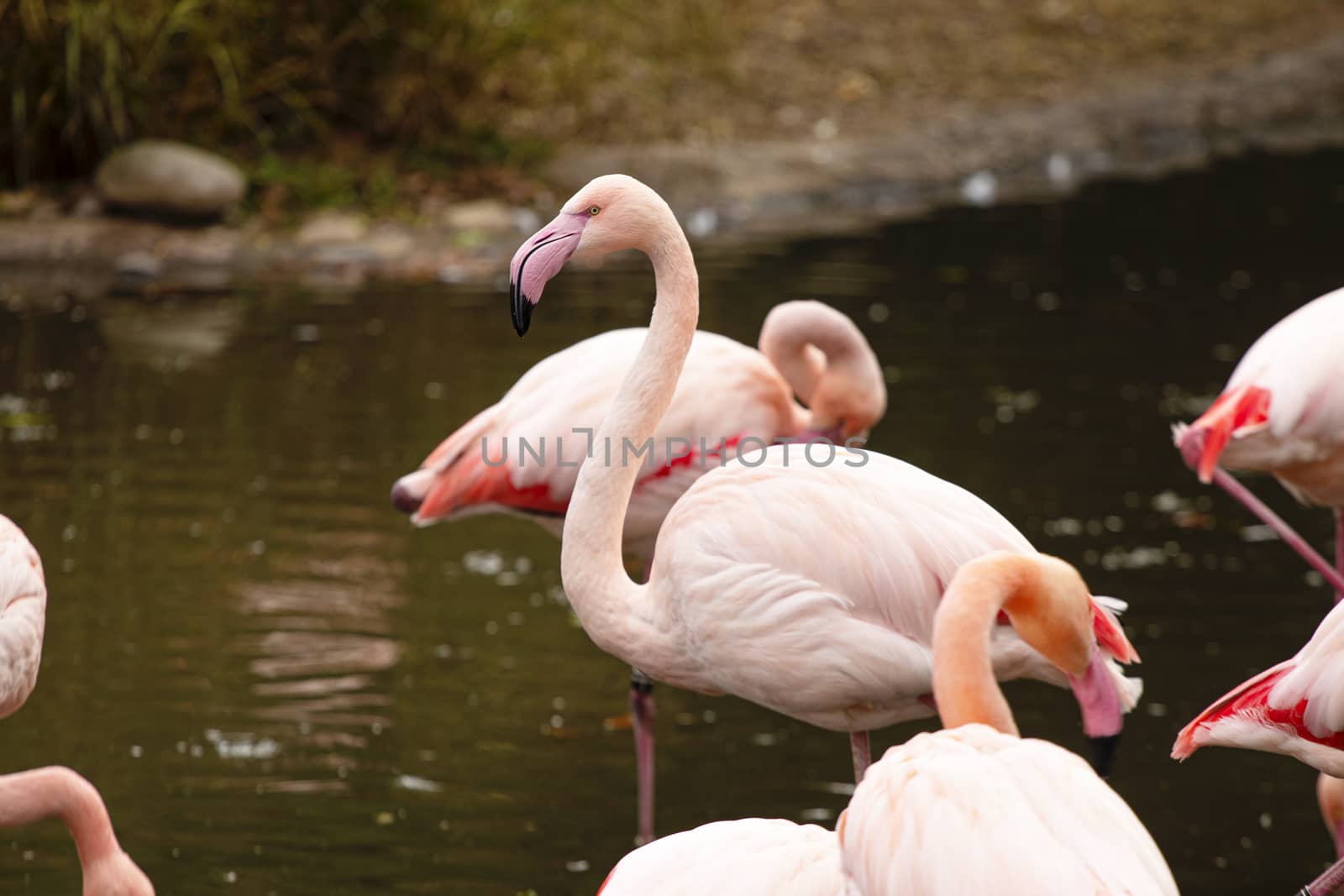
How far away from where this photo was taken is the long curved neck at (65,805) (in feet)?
9.79

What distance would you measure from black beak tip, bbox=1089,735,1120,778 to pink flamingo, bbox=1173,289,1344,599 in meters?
1.73

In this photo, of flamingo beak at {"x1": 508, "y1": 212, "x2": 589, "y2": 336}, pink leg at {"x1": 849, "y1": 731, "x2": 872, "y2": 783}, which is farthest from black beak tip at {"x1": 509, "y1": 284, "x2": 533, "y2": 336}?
pink leg at {"x1": 849, "y1": 731, "x2": 872, "y2": 783}

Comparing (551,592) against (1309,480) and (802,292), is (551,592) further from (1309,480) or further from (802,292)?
(802,292)


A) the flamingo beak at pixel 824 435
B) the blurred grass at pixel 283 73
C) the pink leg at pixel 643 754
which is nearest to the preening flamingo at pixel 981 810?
the pink leg at pixel 643 754

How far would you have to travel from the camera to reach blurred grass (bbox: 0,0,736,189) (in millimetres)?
9781

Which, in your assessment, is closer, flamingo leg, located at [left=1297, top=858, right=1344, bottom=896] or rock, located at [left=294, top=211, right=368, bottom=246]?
flamingo leg, located at [left=1297, top=858, right=1344, bottom=896]

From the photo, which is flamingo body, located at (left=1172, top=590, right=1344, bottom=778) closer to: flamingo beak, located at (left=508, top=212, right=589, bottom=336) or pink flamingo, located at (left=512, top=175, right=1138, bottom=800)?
pink flamingo, located at (left=512, top=175, right=1138, bottom=800)

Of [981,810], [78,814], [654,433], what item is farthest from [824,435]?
[981,810]

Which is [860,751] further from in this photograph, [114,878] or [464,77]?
[464,77]

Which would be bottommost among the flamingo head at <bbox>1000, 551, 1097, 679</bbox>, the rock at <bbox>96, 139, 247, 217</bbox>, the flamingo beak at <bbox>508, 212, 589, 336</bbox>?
the rock at <bbox>96, 139, 247, 217</bbox>

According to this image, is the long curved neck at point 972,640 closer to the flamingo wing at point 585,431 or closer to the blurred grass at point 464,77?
the flamingo wing at point 585,431

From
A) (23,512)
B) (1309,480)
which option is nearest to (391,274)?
(23,512)

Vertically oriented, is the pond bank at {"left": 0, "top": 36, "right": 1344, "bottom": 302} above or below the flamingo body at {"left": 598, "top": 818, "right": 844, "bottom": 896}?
below

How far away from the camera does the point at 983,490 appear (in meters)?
6.07
